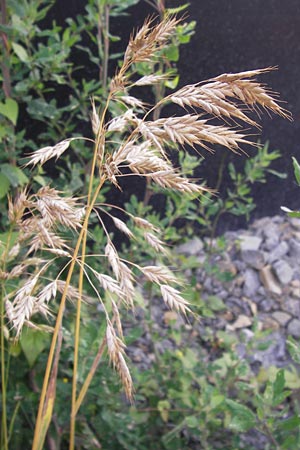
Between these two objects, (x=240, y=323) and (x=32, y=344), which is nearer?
(x=32, y=344)

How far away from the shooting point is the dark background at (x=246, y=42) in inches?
113

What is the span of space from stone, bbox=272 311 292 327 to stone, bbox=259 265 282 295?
4.0 inches

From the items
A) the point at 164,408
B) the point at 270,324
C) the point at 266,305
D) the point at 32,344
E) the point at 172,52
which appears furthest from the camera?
the point at 266,305

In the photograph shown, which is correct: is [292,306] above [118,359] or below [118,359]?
below

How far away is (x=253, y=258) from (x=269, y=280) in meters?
0.14

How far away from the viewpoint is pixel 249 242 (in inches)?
126

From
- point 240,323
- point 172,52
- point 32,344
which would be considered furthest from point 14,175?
point 240,323

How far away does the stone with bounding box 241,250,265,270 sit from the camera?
313 cm

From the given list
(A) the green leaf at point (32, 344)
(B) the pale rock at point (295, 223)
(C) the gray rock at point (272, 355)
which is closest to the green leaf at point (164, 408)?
(A) the green leaf at point (32, 344)

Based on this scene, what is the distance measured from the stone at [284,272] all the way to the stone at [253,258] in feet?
0.23

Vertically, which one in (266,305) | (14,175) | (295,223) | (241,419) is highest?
(14,175)

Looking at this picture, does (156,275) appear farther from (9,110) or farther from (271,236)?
(271,236)

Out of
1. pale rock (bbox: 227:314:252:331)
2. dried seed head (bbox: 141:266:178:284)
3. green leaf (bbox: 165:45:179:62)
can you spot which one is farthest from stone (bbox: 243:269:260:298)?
dried seed head (bbox: 141:266:178:284)

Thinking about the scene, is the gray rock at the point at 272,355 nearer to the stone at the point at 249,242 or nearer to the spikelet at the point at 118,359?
the stone at the point at 249,242
